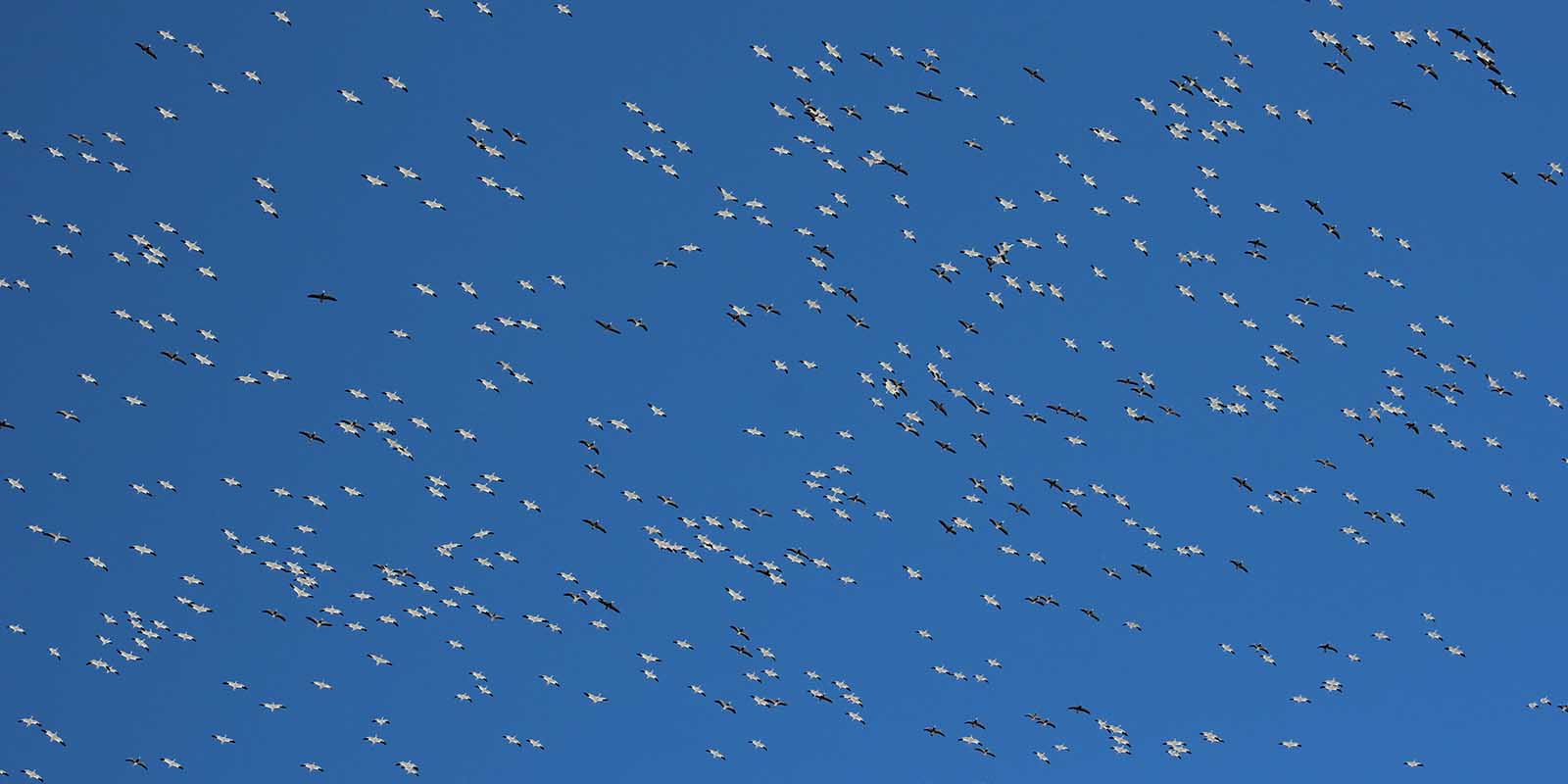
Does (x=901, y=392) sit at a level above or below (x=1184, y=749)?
above

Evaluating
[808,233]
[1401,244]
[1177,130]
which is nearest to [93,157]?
[808,233]

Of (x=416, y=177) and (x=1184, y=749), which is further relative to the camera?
(x=1184, y=749)

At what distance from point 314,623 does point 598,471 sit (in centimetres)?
1310

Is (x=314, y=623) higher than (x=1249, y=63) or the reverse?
the reverse

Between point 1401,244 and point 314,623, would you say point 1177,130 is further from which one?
point 314,623

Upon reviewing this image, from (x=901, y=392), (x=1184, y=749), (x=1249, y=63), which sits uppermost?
(x=1249, y=63)

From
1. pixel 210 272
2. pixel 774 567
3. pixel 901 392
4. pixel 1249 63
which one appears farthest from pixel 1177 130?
pixel 210 272

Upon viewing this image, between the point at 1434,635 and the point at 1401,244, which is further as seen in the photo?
the point at 1434,635

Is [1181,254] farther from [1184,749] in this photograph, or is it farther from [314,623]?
[314,623]

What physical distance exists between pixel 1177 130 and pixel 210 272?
1467 inches

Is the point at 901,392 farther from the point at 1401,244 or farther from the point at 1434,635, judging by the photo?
the point at 1434,635

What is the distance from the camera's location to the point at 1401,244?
10869 cm

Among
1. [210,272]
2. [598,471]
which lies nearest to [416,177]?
[210,272]

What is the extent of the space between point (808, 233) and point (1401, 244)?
22.3m
